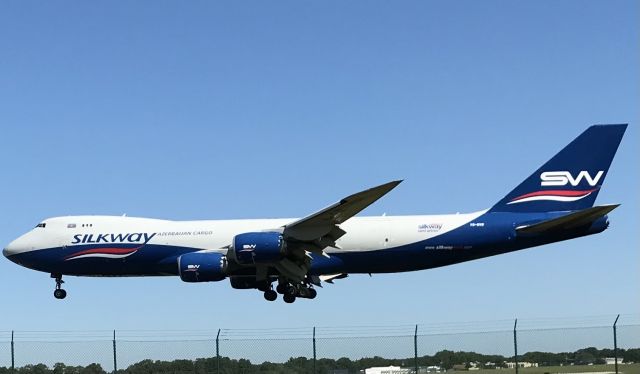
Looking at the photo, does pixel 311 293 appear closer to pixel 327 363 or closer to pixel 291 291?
pixel 291 291

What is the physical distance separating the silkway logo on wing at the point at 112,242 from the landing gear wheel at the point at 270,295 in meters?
5.36

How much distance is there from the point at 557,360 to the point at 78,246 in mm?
20879

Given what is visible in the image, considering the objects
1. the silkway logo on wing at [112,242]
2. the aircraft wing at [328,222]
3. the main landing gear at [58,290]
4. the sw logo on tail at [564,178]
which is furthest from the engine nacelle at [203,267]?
the sw logo on tail at [564,178]

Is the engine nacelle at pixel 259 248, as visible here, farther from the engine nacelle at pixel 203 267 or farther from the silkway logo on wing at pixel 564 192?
the silkway logo on wing at pixel 564 192

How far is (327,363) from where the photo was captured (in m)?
25.7

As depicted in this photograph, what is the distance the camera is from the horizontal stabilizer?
31.6m

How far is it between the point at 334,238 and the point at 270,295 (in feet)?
14.6

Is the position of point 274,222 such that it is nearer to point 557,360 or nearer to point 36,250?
point 36,250

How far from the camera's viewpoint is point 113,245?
36.9 metres

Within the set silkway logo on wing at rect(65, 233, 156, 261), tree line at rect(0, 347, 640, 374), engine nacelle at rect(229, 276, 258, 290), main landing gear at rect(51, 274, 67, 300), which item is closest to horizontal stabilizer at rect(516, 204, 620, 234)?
tree line at rect(0, 347, 640, 374)

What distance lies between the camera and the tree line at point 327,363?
25.4 m

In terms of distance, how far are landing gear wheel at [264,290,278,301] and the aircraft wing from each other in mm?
3649

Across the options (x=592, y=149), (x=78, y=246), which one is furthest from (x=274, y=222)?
(x=592, y=149)

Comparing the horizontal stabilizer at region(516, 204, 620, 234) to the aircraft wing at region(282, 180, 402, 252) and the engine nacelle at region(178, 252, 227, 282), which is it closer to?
the aircraft wing at region(282, 180, 402, 252)
